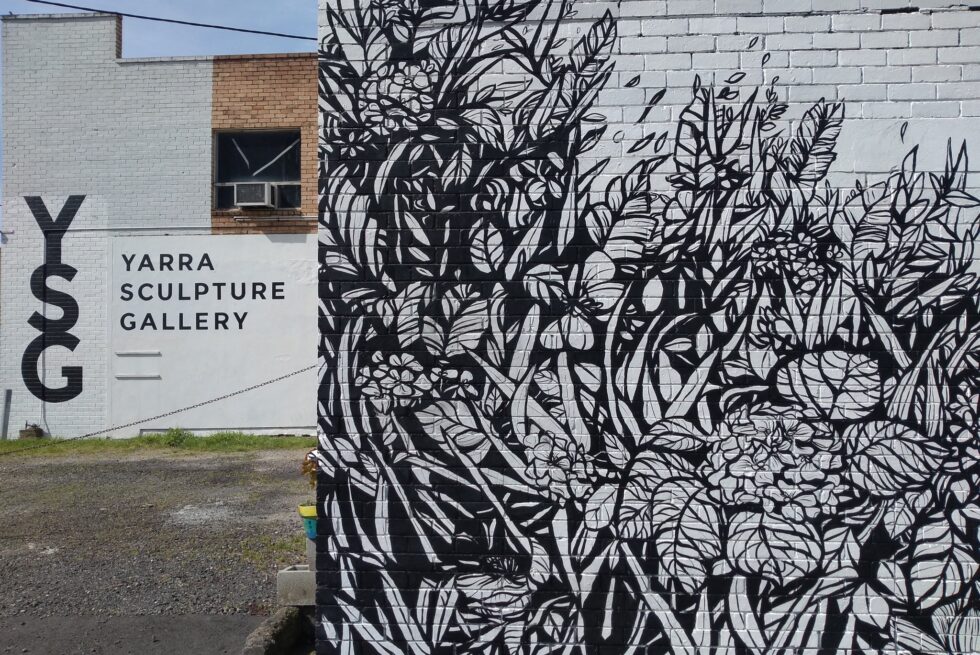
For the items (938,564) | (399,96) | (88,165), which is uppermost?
(88,165)

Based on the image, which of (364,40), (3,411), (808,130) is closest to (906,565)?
(808,130)

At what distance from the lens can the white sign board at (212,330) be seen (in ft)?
47.4

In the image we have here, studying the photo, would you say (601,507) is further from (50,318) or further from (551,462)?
(50,318)

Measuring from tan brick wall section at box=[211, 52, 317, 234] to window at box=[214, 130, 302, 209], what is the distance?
0.25 meters

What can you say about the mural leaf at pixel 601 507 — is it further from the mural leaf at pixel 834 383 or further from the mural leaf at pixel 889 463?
the mural leaf at pixel 889 463

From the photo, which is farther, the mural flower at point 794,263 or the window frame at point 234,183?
the window frame at point 234,183

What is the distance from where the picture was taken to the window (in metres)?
14.8

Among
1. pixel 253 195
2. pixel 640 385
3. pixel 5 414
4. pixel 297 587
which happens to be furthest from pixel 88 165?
pixel 640 385

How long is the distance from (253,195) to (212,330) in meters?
2.49

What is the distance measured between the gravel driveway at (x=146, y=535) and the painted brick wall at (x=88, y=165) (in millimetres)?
2190

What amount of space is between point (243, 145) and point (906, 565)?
1349 cm

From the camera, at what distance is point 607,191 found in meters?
3.92

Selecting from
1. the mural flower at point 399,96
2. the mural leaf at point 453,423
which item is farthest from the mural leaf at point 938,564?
the mural flower at point 399,96

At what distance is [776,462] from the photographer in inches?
151
